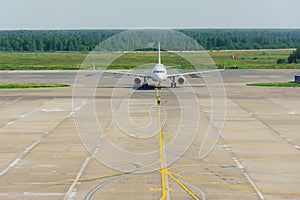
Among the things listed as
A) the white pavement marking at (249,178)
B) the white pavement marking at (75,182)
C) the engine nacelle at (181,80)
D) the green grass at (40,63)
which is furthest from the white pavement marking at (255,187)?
the green grass at (40,63)

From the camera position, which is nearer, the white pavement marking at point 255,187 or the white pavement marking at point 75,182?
the white pavement marking at point 255,187

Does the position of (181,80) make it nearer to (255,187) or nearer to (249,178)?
(249,178)

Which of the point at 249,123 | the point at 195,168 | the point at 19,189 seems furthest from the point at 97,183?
the point at 249,123

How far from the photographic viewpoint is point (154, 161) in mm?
32438

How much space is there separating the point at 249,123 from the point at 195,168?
17.5 m

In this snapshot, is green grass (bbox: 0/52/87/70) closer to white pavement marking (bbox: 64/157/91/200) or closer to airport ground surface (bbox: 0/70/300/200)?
airport ground surface (bbox: 0/70/300/200)

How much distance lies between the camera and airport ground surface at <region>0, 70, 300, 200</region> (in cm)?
2609

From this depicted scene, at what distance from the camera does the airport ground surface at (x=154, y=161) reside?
85.6 ft

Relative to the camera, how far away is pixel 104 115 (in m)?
52.0

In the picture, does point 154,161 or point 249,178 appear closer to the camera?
point 249,178

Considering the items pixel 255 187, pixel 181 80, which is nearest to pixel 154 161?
pixel 255 187

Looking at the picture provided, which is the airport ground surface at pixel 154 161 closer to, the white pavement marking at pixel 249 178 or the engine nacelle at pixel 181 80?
the white pavement marking at pixel 249 178

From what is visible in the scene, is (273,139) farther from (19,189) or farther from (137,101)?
(137,101)

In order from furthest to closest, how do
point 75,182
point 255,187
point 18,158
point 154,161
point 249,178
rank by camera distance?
1. point 18,158
2. point 154,161
3. point 249,178
4. point 75,182
5. point 255,187
